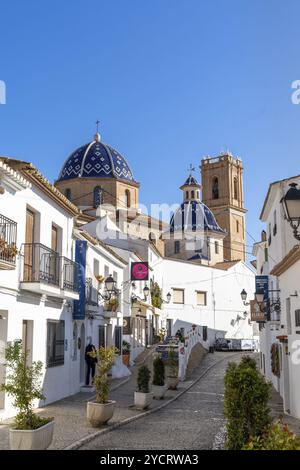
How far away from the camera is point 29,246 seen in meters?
14.6

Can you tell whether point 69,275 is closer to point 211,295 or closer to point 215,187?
point 211,295

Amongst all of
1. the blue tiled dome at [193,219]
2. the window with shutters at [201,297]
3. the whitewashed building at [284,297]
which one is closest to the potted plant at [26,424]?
the whitewashed building at [284,297]

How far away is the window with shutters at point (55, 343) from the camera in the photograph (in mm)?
16203

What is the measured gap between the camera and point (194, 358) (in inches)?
1203

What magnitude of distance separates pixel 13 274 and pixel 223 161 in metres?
64.1

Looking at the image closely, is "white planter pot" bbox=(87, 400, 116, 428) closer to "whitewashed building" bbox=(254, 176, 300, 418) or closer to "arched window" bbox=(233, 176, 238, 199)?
"whitewashed building" bbox=(254, 176, 300, 418)

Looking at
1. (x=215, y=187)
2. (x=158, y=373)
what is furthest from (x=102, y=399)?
(x=215, y=187)

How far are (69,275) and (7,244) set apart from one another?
5035 mm

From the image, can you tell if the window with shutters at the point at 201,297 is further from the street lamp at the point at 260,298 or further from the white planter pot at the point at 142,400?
the white planter pot at the point at 142,400

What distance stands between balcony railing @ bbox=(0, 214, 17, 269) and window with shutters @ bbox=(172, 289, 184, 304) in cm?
3216

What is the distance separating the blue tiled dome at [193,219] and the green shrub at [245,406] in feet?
162

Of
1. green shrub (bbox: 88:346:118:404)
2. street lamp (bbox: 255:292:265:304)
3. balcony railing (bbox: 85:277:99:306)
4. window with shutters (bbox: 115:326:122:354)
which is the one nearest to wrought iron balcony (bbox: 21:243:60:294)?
green shrub (bbox: 88:346:118:404)

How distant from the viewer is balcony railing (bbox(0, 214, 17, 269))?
1210 cm

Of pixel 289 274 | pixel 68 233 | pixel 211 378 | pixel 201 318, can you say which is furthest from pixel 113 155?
pixel 289 274
